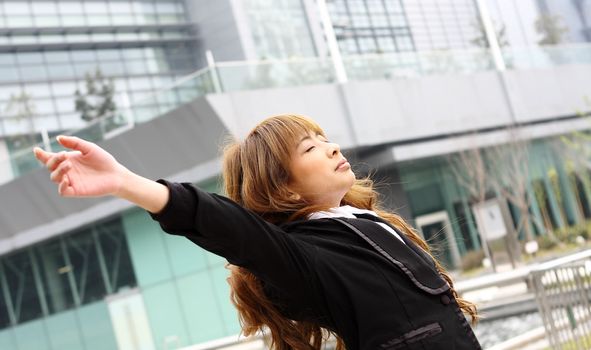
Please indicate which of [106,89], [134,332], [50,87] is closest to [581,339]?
[134,332]

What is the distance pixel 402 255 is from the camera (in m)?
2.24

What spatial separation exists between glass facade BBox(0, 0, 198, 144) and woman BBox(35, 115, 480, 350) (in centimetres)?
3907

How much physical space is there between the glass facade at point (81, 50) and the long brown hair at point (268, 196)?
→ 3902cm

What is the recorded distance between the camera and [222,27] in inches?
1238

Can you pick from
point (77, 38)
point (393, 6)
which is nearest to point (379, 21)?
point (393, 6)

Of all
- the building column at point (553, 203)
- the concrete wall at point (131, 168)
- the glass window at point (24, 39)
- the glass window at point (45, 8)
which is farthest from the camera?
the glass window at point (45, 8)

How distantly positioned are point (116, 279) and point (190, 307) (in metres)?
2.60

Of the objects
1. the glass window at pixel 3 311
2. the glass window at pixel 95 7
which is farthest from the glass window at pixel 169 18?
the glass window at pixel 3 311

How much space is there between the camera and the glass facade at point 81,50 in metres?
42.1

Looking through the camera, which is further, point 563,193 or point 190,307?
point 563,193

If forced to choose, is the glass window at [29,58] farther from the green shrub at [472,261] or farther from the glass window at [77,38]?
the green shrub at [472,261]

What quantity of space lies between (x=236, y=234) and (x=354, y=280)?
361 millimetres

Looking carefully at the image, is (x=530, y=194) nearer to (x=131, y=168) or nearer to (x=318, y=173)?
(x=131, y=168)

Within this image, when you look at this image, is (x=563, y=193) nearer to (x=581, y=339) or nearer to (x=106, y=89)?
(x=106, y=89)
